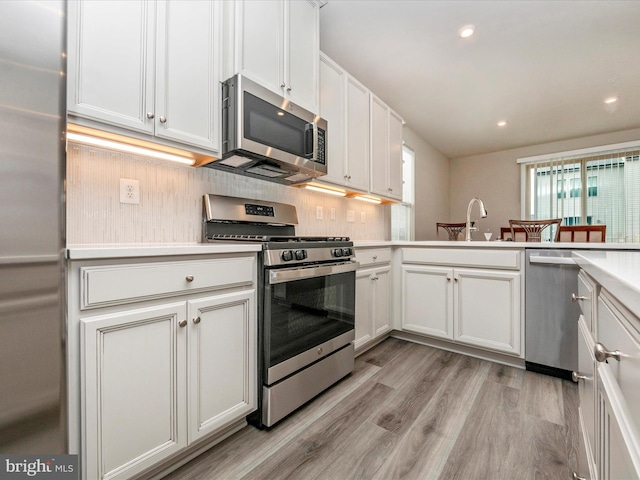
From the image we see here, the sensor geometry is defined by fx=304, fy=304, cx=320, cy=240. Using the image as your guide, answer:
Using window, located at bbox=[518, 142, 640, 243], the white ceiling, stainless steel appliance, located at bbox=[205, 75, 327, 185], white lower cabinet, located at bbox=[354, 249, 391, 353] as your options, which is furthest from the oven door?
window, located at bbox=[518, 142, 640, 243]

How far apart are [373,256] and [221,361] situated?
1561 millimetres

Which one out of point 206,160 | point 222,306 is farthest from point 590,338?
point 206,160

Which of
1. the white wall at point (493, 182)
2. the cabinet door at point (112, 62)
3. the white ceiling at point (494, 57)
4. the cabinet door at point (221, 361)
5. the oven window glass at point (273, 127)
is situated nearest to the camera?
the cabinet door at point (112, 62)

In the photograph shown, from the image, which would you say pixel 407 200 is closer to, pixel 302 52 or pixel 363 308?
pixel 363 308

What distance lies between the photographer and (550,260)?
211cm

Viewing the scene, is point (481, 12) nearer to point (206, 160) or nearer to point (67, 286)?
point (206, 160)

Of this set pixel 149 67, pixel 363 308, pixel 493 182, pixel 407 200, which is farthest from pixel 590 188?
pixel 149 67

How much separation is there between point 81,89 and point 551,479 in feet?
7.83

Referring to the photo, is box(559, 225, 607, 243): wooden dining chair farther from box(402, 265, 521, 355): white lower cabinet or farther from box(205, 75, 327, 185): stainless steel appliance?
box(205, 75, 327, 185): stainless steel appliance

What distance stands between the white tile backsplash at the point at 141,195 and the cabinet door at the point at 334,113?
21.4 inches

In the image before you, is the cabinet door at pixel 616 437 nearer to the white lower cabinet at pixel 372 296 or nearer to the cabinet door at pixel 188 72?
the cabinet door at pixel 188 72

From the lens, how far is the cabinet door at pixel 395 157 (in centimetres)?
312

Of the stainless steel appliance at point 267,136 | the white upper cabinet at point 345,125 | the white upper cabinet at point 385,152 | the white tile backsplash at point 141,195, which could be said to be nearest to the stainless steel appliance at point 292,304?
the white tile backsplash at point 141,195

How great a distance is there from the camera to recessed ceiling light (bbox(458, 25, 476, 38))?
2348 mm
